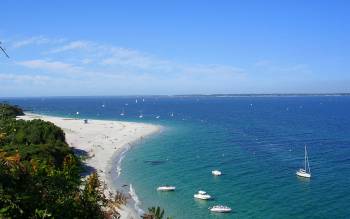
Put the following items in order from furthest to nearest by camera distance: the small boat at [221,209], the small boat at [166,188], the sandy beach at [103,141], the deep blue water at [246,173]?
the sandy beach at [103,141] < the small boat at [166,188] < the deep blue water at [246,173] < the small boat at [221,209]

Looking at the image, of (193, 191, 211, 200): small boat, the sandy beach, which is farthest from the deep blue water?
the sandy beach

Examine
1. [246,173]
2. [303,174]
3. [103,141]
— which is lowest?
[246,173]

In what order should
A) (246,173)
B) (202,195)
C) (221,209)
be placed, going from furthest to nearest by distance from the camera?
(246,173) < (202,195) < (221,209)

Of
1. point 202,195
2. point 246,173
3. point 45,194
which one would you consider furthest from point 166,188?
point 45,194

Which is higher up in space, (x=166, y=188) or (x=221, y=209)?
(x=166, y=188)

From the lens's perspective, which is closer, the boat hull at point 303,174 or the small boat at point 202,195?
the small boat at point 202,195

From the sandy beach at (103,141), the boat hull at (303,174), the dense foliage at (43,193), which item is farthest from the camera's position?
the sandy beach at (103,141)

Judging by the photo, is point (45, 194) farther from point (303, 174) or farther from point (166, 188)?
point (303, 174)

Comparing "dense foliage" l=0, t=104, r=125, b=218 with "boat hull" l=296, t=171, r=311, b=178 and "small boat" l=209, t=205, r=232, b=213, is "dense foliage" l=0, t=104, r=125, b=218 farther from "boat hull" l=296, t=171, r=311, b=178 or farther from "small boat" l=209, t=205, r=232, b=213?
"boat hull" l=296, t=171, r=311, b=178

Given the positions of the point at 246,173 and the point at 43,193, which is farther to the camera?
the point at 246,173

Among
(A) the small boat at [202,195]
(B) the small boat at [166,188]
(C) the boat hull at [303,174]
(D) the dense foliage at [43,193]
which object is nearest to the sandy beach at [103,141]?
(B) the small boat at [166,188]

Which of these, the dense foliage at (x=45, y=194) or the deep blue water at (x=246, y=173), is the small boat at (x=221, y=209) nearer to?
the deep blue water at (x=246, y=173)
